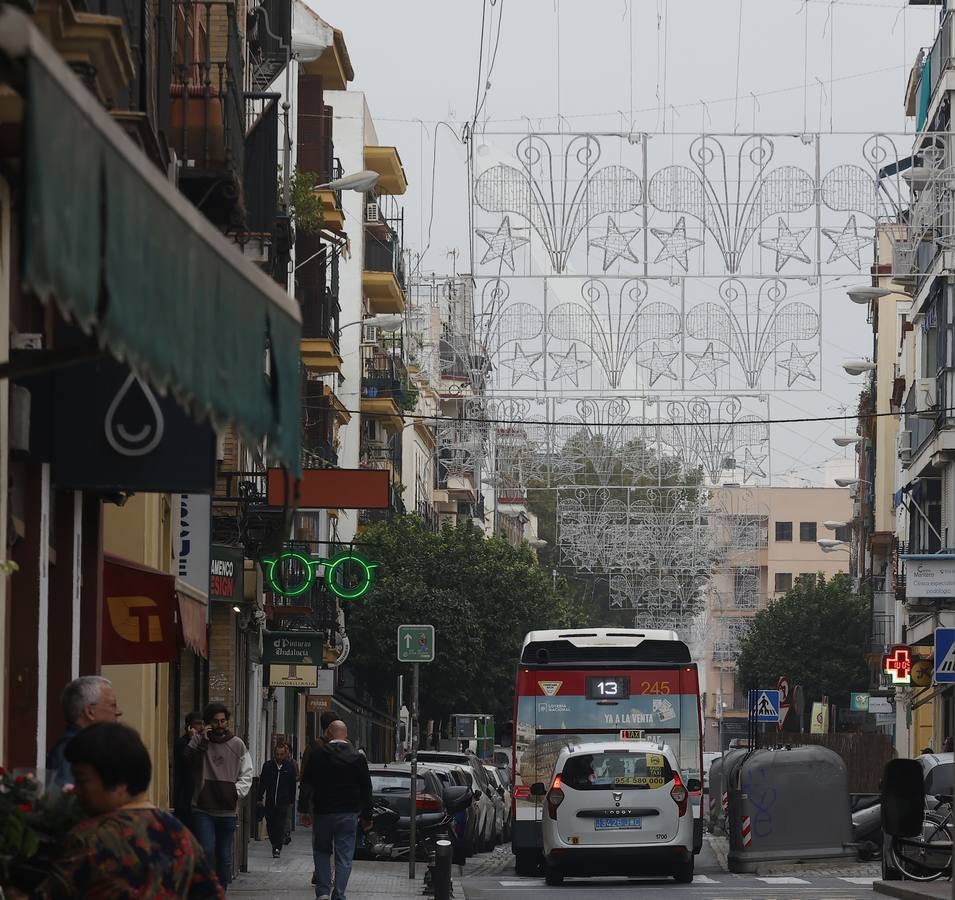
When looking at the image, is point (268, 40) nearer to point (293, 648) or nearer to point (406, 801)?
point (293, 648)

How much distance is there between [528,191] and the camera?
97.8 ft

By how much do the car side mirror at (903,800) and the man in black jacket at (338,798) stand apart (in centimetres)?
1060

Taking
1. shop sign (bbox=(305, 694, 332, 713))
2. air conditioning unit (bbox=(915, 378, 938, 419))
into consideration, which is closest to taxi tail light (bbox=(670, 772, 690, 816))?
air conditioning unit (bbox=(915, 378, 938, 419))

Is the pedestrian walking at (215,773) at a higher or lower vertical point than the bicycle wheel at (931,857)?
higher

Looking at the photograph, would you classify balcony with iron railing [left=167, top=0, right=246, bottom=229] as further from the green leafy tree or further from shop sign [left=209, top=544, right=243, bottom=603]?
the green leafy tree

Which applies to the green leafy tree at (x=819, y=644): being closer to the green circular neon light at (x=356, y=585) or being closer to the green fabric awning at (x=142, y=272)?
the green circular neon light at (x=356, y=585)

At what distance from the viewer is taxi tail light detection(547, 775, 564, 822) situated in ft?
82.3

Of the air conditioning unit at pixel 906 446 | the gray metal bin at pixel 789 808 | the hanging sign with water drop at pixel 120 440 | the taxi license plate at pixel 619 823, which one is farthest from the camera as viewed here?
the air conditioning unit at pixel 906 446

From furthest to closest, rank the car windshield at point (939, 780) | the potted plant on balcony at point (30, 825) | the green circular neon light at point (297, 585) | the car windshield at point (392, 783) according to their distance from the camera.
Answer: the green circular neon light at point (297, 585) → the car windshield at point (392, 783) → the car windshield at point (939, 780) → the potted plant on balcony at point (30, 825)

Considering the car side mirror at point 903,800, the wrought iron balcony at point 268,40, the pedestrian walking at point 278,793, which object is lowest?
the pedestrian walking at point 278,793

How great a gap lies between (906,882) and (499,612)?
148ft

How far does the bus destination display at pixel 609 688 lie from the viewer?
28.5 meters

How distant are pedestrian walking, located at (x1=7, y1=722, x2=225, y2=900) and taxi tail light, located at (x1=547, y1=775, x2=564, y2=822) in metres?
19.3

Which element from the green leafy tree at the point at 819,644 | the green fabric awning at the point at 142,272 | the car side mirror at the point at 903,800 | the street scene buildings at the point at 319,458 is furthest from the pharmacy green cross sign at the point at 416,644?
the green leafy tree at the point at 819,644
